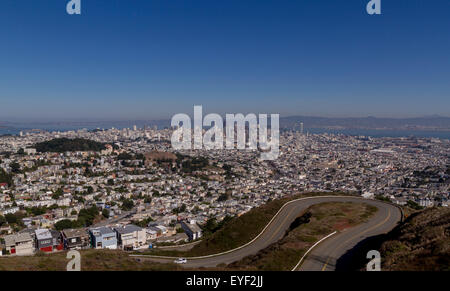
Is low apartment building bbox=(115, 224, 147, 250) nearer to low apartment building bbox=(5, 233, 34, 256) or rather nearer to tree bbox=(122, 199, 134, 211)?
low apartment building bbox=(5, 233, 34, 256)

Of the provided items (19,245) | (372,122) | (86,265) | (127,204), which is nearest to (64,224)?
(19,245)

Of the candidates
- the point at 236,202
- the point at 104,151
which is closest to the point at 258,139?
the point at 104,151

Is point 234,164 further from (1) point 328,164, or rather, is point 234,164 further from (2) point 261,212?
(2) point 261,212

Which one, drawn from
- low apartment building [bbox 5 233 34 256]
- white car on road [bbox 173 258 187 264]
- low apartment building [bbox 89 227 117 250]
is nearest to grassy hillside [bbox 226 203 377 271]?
white car on road [bbox 173 258 187 264]

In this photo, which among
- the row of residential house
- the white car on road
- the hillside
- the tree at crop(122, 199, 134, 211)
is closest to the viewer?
→ the hillside

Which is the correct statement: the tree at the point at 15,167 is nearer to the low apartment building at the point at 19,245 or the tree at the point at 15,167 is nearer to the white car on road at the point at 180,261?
the low apartment building at the point at 19,245
